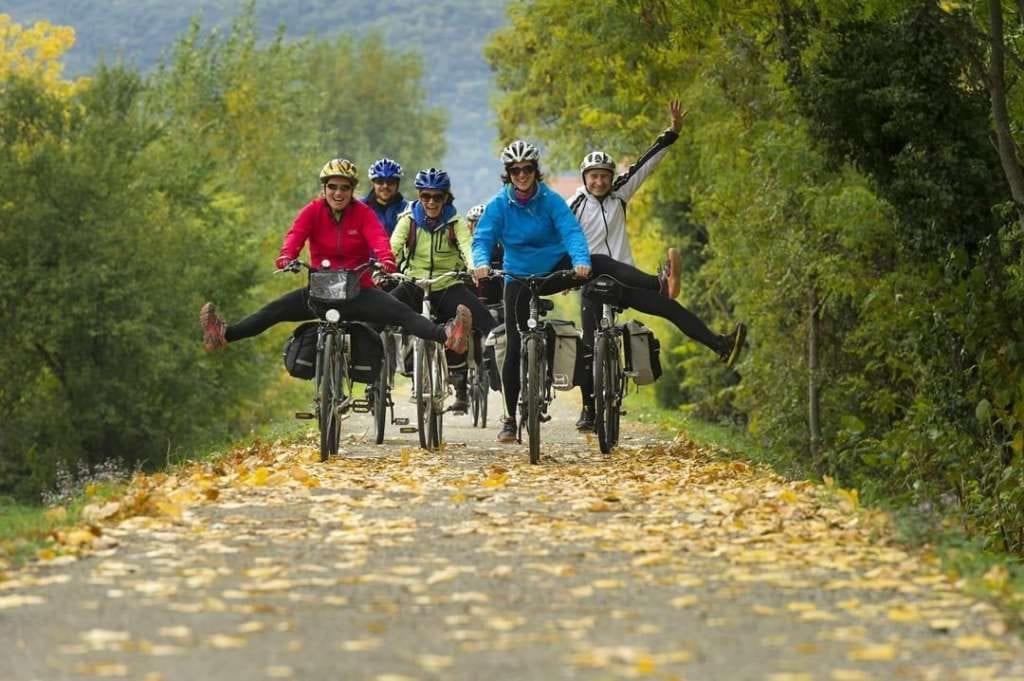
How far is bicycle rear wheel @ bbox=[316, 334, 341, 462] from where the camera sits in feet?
50.2

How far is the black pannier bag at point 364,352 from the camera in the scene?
15977 mm

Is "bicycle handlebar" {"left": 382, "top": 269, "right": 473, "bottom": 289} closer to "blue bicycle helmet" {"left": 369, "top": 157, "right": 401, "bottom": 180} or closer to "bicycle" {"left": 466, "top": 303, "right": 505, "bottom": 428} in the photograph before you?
"blue bicycle helmet" {"left": 369, "top": 157, "right": 401, "bottom": 180}

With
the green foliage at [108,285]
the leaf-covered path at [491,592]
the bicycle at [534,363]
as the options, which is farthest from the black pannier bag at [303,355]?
the green foliage at [108,285]

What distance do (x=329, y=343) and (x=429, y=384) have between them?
4.85 ft

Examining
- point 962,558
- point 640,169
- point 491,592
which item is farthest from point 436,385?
point 491,592

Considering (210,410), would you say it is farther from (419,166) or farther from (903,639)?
(419,166)

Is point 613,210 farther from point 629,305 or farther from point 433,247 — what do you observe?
point 433,247

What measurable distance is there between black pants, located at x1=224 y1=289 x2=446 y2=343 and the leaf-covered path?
9.74 feet

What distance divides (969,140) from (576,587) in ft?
32.8

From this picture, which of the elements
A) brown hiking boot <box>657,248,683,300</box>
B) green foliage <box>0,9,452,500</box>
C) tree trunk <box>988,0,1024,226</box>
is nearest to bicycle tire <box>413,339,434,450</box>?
brown hiking boot <box>657,248,683,300</box>

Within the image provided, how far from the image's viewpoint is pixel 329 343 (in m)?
15.4

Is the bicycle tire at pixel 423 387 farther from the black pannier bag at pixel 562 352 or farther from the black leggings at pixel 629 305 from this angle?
the black pannier bag at pixel 562 352

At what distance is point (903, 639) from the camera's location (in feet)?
23.9

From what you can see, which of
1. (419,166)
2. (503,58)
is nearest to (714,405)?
(503,58)
